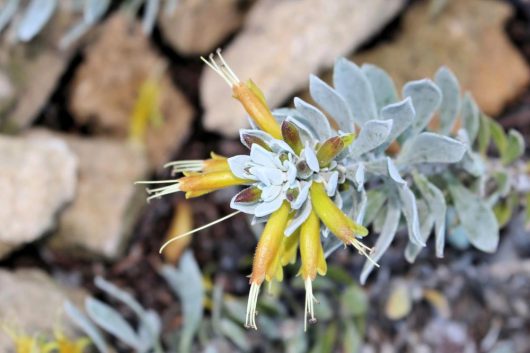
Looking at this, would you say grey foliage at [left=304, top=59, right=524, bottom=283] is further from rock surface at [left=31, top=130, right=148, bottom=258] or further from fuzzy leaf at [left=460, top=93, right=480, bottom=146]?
rock surface at [left=31, top=130, right=148, bottom=258]

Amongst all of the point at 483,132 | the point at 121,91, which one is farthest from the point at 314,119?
the point at 121,91

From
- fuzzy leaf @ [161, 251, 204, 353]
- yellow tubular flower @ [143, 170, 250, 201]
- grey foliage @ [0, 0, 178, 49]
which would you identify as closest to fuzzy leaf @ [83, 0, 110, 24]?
grey foliage @ [0, 0, 178, 49]

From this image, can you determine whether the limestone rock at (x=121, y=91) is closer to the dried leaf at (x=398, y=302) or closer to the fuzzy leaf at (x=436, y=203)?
the dried leaf at (x=398, y=302)

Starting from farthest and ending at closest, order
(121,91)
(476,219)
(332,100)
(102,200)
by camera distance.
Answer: (121,91) < (102,200) < (476,219) < (332,100)

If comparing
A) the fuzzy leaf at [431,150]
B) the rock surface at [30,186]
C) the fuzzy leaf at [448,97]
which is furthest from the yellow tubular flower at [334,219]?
the rock surface at [30,186]

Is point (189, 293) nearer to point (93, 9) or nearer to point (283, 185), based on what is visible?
point (283, 185)

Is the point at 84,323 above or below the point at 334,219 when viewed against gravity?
below
